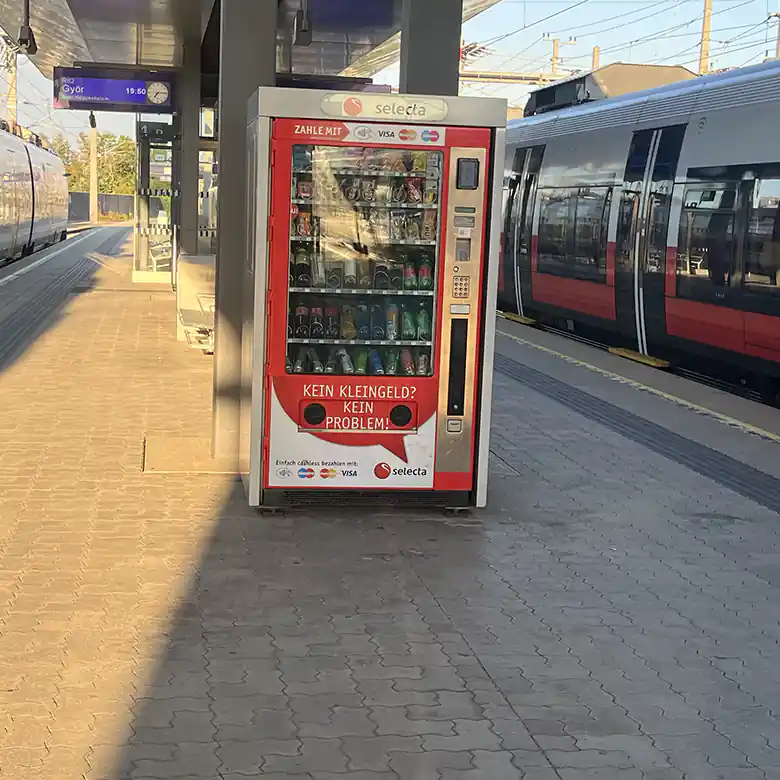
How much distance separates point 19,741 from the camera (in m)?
3.96

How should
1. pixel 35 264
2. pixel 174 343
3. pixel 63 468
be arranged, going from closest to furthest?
pixel 63 468 < pixel 174 343 < pixel 35 264

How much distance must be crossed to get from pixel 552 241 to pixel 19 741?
1347 cm

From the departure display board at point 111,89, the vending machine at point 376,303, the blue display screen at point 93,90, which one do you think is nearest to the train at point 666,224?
the vending machine at point 376,303

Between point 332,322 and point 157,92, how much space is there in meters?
11.1

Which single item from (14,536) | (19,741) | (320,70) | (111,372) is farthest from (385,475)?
(320,70)

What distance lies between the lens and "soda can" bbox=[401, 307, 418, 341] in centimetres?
697

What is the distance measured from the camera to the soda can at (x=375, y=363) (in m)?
6.95

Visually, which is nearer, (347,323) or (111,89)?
(347,323)

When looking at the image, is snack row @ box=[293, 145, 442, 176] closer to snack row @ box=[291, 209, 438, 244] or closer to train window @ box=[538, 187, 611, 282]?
snack row @ box=[291, 209, 438, 244]

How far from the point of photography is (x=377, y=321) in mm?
6988

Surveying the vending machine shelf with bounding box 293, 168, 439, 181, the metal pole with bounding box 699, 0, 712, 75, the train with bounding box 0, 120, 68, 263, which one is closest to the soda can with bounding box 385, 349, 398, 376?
the vending machine shelf with bounding box 293, 168, 439, 181

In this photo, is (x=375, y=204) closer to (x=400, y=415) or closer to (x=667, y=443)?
(x=400, y=415)

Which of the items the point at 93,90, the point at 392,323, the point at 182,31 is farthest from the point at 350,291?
the point at 93,90

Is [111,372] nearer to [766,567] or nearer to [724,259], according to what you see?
[724,259]
